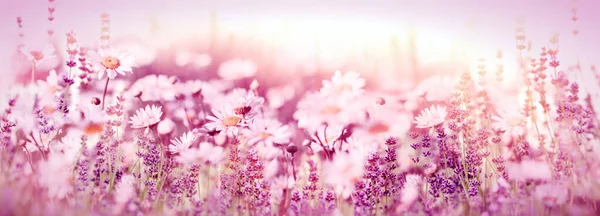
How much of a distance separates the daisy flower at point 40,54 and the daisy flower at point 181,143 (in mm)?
531

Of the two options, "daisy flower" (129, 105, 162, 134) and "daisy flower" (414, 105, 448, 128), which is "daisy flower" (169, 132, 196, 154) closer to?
"daisy flower" (129, 105, 162, 134)

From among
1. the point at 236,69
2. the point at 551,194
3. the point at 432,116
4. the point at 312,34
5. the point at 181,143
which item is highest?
the point at 312,34

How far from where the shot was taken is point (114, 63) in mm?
1986

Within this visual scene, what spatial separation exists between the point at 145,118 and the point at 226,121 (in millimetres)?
284

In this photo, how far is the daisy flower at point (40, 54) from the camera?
2.01m

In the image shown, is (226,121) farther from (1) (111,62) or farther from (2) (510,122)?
(2) (510,122)

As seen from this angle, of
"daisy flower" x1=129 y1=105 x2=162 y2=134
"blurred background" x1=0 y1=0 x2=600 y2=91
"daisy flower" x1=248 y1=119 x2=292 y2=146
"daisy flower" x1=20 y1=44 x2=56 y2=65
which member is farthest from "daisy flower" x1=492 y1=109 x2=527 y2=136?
"daisy flower" x1=20 y1=44 x2=56 y2=65

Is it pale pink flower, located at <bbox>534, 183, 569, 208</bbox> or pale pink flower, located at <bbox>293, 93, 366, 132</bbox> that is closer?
pale pink flower, located at <bbox>534, 183, 569, 208</bbox>

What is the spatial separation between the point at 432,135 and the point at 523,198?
13.9 inches

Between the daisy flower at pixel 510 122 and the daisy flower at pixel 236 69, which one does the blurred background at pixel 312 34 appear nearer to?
the daisy flower at pixel 236 69

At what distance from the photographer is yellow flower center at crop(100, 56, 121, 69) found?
1987mm

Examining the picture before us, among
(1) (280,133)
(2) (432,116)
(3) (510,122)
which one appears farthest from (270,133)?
(3) (510,122)

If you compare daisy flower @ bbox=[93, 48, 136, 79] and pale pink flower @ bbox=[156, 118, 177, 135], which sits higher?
daisy flower @ bbox=[93, 48, 136, 79]

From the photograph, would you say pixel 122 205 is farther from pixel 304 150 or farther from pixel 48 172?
pixel 304 150
